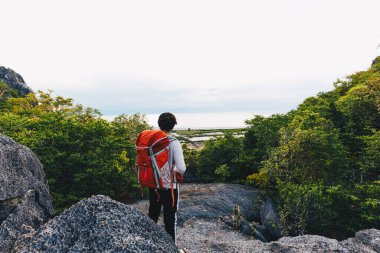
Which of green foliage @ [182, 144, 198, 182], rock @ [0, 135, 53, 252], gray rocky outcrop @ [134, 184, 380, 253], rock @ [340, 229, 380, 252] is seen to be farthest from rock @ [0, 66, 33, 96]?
rock @ [340, 229, 380, 252]

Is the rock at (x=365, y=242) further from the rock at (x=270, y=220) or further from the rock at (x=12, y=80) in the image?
the rock at (x=12, y=80)

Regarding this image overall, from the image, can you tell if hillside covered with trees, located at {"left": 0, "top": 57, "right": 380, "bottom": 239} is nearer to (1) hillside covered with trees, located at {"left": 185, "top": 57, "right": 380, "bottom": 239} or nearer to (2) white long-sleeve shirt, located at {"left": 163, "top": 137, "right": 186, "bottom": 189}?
(1) hillside covered with trees, located at {"left": 185, "top": 57, "right": 380, "bottom": 239}

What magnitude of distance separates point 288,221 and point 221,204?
10.8 feet

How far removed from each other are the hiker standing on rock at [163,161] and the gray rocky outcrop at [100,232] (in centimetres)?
75

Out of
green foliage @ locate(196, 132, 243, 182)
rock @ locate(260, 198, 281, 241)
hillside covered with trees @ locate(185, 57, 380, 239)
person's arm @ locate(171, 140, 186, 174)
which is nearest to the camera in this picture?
person's arm @ locate(171, 140, 186, 174)

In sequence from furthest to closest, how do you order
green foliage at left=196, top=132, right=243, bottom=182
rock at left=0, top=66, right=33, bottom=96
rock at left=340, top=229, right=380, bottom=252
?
rock at left=0, top=66, right=33, bottom=96
green foliage at left=196, top=132, right=243, bottom=182
rock at left=340, top=229, right=380, bottom=252

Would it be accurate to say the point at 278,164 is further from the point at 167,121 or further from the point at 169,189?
the point at 167,121

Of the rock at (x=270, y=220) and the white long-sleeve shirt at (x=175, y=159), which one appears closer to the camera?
the white long-sleeve shirt at (x=175, y=159)

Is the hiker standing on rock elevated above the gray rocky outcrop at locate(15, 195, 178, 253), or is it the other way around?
the hiker standing on rock

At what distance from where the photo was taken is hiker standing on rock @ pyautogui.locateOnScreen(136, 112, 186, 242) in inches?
180

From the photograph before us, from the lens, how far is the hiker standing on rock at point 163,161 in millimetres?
4562

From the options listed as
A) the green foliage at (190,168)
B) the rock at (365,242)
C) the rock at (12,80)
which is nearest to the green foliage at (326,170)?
the rock at (365,242)

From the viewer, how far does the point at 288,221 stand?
1197cm

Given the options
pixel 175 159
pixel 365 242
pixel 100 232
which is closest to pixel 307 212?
pixel 365 242
